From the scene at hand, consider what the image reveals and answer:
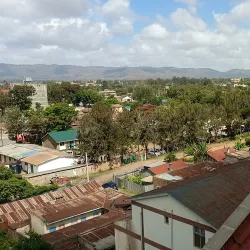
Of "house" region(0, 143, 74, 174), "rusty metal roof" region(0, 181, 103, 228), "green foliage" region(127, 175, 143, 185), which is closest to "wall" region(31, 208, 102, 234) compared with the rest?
"rusty metal roof" region(0, 181, 103, 228)

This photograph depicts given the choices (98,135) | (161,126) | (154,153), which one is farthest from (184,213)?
(154,153)

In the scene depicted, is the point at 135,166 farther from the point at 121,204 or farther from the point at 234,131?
the point at 234,131

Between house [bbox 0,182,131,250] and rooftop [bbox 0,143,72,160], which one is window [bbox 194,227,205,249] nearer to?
house [bbox 0,182,131,250]

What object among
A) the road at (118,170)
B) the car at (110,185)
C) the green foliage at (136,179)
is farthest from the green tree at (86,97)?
the car at (110,185)

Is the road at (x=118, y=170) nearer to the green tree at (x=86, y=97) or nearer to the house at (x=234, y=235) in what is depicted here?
the house at (x=234, y=235)

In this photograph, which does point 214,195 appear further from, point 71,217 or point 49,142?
point 49,142

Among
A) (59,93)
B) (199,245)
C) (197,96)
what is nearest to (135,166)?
(199,245)
